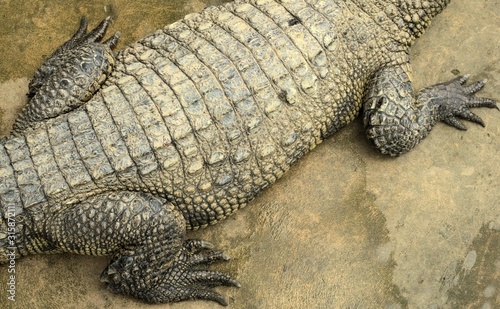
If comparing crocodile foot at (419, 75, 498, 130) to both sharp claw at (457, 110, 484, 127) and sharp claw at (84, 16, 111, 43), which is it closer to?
sharp claw at (457, 110, 484, 127)

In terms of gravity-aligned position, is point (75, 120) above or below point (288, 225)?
above

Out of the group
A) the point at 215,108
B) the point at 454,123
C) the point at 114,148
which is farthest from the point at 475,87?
the point at 114,148

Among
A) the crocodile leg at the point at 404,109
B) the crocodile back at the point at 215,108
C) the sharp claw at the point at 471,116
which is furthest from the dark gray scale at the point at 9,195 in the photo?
the sharp claw at the point at 471,116

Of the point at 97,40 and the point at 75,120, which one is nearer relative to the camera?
the point at 75,120

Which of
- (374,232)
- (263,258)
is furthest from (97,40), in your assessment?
(374,232)

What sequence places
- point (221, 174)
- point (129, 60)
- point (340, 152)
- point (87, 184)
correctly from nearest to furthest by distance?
point (87, 184) → point (221, 174) → point (129, 60) → point (340, 152)

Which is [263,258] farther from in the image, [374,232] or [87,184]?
[87,184]

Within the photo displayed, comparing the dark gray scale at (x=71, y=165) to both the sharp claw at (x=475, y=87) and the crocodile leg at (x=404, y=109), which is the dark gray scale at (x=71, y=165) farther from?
the sharp claw at (x=475, y=87)
